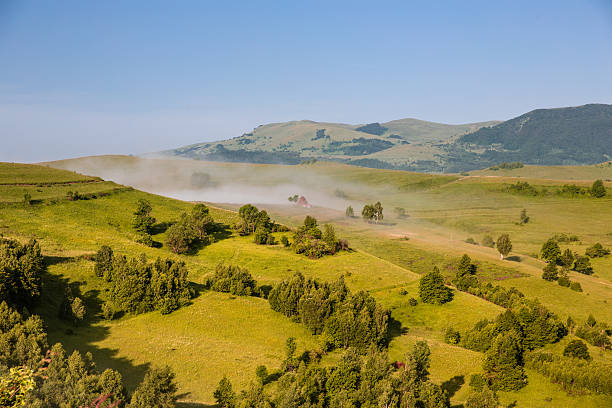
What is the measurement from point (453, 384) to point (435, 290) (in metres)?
28.4

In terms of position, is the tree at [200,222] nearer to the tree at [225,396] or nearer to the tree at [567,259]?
the tree at [225,396]

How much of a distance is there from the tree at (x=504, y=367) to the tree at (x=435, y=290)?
23.9 m

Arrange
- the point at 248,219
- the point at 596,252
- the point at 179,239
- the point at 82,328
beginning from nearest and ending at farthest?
the point at 82,328 < the point at 179,239 < the point at 596,252 < the point at 248,219

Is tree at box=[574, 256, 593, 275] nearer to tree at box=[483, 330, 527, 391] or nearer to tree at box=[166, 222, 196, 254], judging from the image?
tree at box=[483, 330, 527, 391]

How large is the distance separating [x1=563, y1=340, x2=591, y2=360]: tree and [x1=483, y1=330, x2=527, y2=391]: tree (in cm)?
1076

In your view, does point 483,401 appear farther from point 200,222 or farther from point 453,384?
point 200,222

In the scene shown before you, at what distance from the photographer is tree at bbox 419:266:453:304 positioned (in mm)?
77250

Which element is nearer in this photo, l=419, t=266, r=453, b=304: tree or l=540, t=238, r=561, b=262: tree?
l=419, t=266, r=453, b=304: tree

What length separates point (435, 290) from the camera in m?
77.8

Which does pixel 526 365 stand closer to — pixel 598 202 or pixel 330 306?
pixel 330 306

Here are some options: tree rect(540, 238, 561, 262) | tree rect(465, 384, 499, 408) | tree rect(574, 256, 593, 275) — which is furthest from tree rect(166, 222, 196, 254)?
tree rect(574, 256, 593, 275)

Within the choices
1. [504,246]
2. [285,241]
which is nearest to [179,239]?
[285,241]

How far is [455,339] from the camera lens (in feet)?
208

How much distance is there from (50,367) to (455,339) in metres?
56.9
